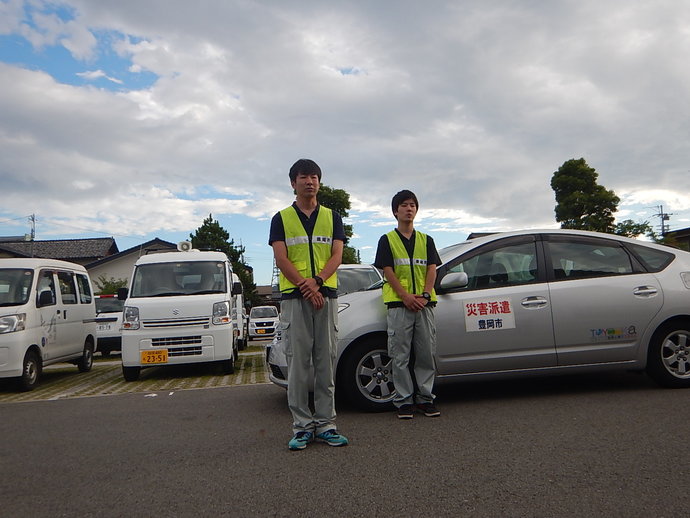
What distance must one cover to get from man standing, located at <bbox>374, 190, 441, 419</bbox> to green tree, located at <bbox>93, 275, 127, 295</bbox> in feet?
110

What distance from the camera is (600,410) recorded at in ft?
15.5

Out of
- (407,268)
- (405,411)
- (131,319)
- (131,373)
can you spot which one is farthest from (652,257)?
(131,373)

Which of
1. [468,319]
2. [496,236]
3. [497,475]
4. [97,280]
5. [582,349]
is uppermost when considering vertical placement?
[97,280]

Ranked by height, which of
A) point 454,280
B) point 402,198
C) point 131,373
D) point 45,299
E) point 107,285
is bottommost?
point 131,373

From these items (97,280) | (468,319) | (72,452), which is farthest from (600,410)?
(97,280)

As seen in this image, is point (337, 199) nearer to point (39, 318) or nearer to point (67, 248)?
point (67, 248)

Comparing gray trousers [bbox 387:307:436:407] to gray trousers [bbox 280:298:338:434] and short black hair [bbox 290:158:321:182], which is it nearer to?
gray trousers [bbox 280:298:338:434]

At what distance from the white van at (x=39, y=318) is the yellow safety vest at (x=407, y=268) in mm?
5524

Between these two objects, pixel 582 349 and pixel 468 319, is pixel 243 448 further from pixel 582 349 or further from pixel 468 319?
pixel 582 349

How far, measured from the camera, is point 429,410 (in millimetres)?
4789

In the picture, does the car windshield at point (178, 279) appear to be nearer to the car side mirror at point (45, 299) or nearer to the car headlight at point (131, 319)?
the car headlight at point (131, 319)

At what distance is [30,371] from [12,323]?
2.49 feet

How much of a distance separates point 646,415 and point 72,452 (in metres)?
4.23

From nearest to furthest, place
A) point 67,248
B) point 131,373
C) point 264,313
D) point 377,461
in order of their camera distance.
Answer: point 377,461
point 131,373
point 264,313
point 67,248
